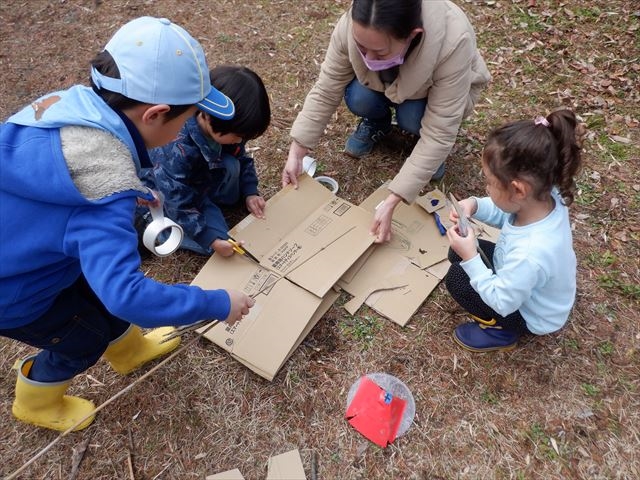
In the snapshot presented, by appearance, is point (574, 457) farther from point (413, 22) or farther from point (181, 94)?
point (181, 94)

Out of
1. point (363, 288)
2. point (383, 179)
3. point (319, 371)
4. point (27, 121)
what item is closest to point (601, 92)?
point (383, 179)

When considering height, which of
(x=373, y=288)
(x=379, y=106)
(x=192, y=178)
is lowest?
(x=373, y=288)

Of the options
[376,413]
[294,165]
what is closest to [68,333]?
[376,413]

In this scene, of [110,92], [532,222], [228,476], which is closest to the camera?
[110,92]

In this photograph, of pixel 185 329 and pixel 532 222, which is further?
Answer: pixel 185 329

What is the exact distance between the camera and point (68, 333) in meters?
1.64

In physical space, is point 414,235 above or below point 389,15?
below

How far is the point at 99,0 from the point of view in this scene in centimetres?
436

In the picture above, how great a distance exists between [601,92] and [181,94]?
11.1ft

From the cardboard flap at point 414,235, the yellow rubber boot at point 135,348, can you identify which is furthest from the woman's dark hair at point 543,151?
the yellow rubber boot at point 135,348

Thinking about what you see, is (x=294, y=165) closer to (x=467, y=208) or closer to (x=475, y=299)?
(x=467, y=208)

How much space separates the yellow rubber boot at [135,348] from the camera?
2039 millimetres

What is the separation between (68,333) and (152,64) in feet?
3.33

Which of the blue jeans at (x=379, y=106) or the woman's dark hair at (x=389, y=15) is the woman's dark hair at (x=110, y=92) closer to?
the woman's dark hair at (x=389, y=15)
